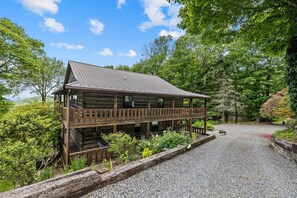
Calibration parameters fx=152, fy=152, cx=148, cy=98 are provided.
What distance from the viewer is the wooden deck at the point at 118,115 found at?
8317 mm

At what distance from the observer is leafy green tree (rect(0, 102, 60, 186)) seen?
438 centimetres

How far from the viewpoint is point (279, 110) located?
14.2m

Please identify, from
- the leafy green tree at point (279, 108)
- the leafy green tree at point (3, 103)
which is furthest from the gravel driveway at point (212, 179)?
the leafy green tree at point (3, 103)

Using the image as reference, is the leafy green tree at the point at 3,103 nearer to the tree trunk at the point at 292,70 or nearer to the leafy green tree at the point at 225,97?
the tree trunk at the point at 292,70

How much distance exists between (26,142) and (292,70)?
566 inches

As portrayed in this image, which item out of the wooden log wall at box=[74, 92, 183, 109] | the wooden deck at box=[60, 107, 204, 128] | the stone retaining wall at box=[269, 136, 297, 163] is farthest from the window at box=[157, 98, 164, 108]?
the stone retaining wall at box=[269, 136, 297, 163]

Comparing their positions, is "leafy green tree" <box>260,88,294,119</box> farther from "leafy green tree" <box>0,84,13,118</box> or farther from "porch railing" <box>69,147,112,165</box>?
"leafy green tree" <box>0,84,13,118</box>

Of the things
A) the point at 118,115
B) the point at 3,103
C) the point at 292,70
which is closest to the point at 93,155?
the point at 118,115

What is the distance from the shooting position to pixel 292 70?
8.38m

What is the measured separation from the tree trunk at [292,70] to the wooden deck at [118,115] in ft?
23.8

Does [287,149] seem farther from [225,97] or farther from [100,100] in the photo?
[225,97]

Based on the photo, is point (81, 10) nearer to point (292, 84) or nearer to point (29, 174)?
point (29, 174)

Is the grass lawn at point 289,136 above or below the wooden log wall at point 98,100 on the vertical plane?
below

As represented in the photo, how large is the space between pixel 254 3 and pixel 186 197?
7.97 meters
